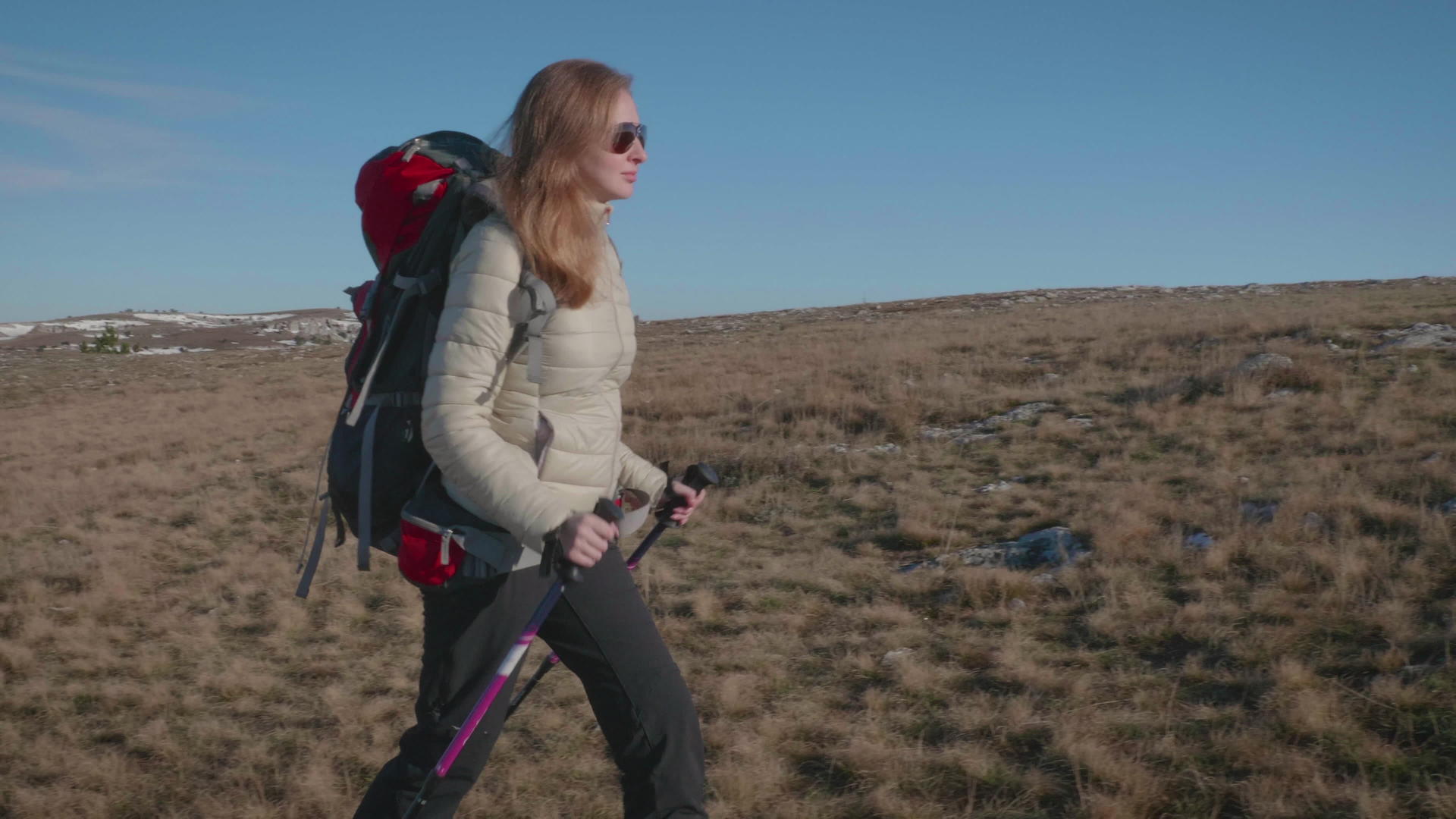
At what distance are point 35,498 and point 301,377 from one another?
15.7 metres

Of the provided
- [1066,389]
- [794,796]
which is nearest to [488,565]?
[794,796]

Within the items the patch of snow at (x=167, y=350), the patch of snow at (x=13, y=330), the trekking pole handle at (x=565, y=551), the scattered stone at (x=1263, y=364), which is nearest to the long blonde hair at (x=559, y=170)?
the trekking pole handle at (x=565, y=551)

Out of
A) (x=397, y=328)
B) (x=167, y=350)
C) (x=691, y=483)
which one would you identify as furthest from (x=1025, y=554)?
(x=167, y=350)

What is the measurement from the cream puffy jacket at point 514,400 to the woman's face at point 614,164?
2.0 inches

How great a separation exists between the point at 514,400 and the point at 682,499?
82 cm

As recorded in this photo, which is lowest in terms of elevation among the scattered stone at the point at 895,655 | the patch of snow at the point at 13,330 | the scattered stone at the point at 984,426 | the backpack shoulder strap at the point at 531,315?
the scattered stone at the point at 895,655

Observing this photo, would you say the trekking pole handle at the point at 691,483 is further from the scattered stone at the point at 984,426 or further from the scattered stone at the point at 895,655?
the scattered stone at the point at 984,426

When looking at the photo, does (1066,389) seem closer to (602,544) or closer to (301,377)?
(602,544)

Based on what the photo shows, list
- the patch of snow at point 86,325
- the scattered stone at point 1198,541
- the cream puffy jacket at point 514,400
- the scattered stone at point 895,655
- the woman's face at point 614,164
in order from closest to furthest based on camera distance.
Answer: the cream puffy jacket at point 514,400 < the woman's face at point 614,164 < the scattered stone at point 895,655 < the scattered stone at point 1198,541 < the patch of snow at point 86,325

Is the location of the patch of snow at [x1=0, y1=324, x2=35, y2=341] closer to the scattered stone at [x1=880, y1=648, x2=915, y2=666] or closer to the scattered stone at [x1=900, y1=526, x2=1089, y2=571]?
the scattered stone at [x1=900, y1=526, x2=1089, y2=571]

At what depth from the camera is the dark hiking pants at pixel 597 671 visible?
84.7 inches

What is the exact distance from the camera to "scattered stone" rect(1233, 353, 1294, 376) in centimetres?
1006

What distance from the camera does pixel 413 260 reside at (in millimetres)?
2057

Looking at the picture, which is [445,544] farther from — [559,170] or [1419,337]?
[1419,337]
